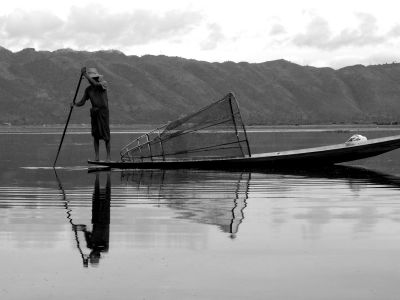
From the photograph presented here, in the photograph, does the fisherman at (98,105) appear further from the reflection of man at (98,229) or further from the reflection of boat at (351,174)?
the reflection of man at (98,229)

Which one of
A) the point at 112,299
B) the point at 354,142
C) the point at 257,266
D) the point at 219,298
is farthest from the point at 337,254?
the point at 354,142

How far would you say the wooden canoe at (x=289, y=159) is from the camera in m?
22.0

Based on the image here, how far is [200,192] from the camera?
50.2 feet

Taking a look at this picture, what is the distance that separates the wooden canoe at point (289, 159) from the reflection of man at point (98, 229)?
757 centimetres

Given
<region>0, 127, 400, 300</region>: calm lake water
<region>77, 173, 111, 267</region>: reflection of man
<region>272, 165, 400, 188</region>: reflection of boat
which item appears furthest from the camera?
<region>272, 165, 400, 188</region>: reflection of boat

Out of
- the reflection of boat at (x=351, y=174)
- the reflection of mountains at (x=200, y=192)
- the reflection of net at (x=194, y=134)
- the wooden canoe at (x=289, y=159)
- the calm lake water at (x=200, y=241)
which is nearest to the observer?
the calm lake water at (x=200, y=241)

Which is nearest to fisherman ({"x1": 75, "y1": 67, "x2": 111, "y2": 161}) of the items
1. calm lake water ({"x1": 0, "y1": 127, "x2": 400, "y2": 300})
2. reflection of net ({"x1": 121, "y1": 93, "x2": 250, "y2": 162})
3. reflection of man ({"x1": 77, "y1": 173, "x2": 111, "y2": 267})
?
reflection of net ({"x1": 121, "y1": 93, "x2": 250, "y2": 162})

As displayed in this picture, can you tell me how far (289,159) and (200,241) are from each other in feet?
43.2

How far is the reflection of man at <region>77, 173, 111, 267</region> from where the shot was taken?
816 cm

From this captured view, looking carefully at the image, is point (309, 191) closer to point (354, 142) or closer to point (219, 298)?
point (354, 142)

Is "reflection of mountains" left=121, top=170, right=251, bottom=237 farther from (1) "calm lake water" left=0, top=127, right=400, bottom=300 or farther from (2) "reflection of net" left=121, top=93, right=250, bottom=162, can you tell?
(2) "reflection of net" left=121, top=93, right=250, bottom=162

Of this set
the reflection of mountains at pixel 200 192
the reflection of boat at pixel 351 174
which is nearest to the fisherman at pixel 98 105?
the reflection of mountains at pixel 200 192

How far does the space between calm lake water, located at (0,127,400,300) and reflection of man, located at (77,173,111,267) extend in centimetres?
2

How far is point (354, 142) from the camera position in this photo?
896 inches
